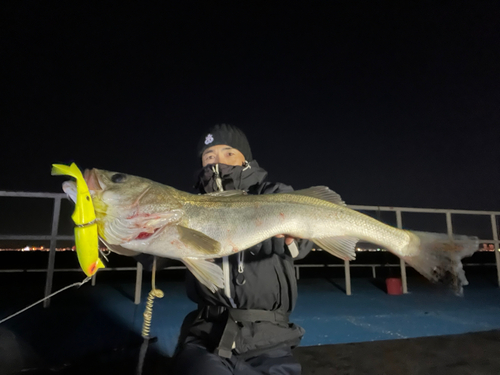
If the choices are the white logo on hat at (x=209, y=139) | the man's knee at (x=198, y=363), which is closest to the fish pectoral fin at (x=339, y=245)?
the man's knee at (x=198, y=363)

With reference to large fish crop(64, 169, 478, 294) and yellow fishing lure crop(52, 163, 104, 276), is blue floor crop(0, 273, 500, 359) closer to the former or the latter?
large fish crop(64, 169, 478, 294)

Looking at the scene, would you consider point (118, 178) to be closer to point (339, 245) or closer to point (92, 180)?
point (92, 180)

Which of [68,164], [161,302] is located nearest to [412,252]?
[68,164]

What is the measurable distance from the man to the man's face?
0.82 ft

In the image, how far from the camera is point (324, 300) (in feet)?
16.7

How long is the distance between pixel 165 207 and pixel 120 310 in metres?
2.87

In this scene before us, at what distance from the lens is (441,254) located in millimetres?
2107

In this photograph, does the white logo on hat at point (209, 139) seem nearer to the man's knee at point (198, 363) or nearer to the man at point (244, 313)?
the man at point (244, 313)

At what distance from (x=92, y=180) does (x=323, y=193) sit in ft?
5.55

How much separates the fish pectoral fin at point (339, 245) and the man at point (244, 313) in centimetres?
23

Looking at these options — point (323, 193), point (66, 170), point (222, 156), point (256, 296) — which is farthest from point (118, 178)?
point (323, 193)

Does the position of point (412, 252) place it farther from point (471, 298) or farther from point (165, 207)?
point (471, 298)

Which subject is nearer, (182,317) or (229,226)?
(229,226)

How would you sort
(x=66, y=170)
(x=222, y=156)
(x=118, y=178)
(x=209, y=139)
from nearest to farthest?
(x=66, y=170) < (x=118, y=178) < (x=222, y=156) < (x=209, y=139)
